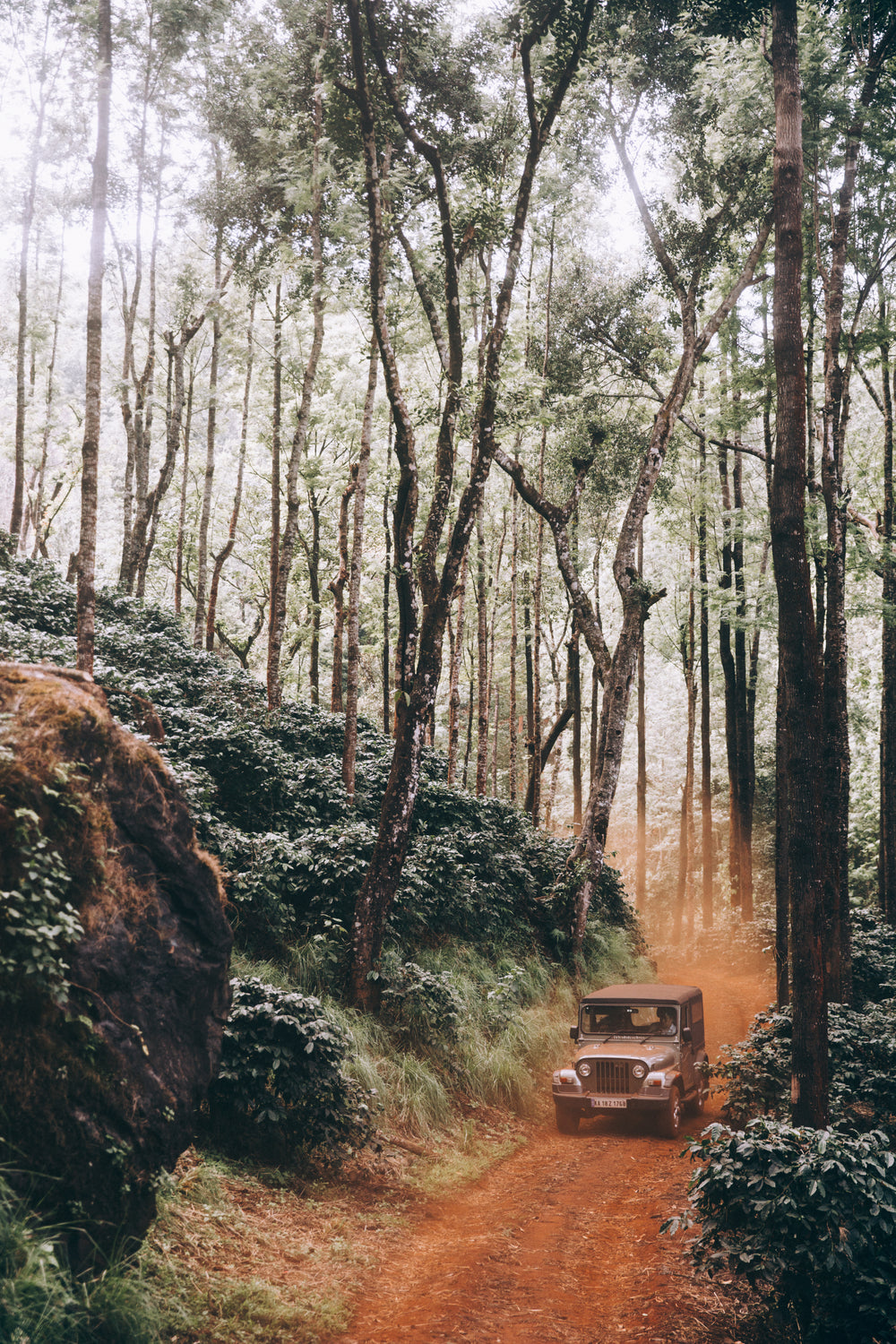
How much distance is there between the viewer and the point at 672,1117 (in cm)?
1001

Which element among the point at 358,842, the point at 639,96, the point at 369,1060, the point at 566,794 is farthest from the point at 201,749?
the point at 566,794

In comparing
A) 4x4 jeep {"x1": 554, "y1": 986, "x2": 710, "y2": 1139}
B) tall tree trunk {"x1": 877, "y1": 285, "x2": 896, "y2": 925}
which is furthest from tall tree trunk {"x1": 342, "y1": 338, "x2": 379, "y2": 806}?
tall tree trunk {"x1": 877, "y1": 285, "x2": 896, "y2": 925}

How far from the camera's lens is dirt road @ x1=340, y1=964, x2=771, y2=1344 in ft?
17.5

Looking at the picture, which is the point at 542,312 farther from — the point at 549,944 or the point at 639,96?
the point at 549,944

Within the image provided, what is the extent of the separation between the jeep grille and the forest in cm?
103

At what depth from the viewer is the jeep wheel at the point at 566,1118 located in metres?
10.3

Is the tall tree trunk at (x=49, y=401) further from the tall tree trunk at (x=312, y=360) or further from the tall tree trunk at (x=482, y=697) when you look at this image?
the tall tree trunk at (x=482, y=697)

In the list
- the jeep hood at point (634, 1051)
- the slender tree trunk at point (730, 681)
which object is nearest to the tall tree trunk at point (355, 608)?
the jeep hood at point (634, 1051)

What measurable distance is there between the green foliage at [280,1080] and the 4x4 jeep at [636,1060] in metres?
4.05

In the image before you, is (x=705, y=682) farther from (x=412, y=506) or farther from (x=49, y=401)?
(x=49, y=401)

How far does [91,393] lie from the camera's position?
1007 centimetres

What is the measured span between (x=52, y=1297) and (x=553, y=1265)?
427cm

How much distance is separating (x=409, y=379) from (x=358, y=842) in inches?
642

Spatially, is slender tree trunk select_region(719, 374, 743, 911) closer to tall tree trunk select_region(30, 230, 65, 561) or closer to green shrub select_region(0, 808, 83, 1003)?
green shrub select_region(0, 808, 83, 1003)
